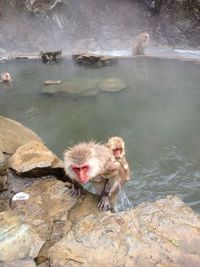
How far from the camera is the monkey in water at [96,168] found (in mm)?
4043

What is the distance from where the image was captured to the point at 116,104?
412 inches

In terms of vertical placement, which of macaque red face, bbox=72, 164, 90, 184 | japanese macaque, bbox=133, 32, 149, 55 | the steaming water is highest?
macaque red face, bbox=72, 164, 90, 184

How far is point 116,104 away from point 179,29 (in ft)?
27.8

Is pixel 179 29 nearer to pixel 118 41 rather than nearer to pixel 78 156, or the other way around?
pixel 118 41

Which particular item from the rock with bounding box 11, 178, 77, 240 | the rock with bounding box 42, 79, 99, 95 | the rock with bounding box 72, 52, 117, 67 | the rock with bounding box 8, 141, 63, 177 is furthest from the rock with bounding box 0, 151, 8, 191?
the rock with bounding box 72, 52, 117, 67

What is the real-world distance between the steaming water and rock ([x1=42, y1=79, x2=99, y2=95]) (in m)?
0.27

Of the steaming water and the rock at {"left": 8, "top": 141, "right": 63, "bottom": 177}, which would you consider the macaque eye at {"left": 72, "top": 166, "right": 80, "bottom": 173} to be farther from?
the steaming water

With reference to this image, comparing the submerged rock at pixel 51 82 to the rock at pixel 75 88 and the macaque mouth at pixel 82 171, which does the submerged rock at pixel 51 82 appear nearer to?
the rock at pixel 75 88

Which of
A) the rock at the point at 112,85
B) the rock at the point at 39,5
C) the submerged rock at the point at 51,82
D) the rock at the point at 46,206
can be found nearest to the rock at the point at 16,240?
the rock at the point at 46,206

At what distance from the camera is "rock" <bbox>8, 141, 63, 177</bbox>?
519 centimetres

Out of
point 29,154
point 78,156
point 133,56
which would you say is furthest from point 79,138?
point 133,56

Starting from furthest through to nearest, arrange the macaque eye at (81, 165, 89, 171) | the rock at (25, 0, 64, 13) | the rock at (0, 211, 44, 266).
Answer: the rock at (25, 0, 64, 13) < the macaque eye at (81, 165, 89, 171) < the rock at (0, 211, 44, 266)

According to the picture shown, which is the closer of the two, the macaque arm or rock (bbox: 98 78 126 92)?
the macaque arm

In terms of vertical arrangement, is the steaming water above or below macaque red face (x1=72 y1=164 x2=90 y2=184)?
below
